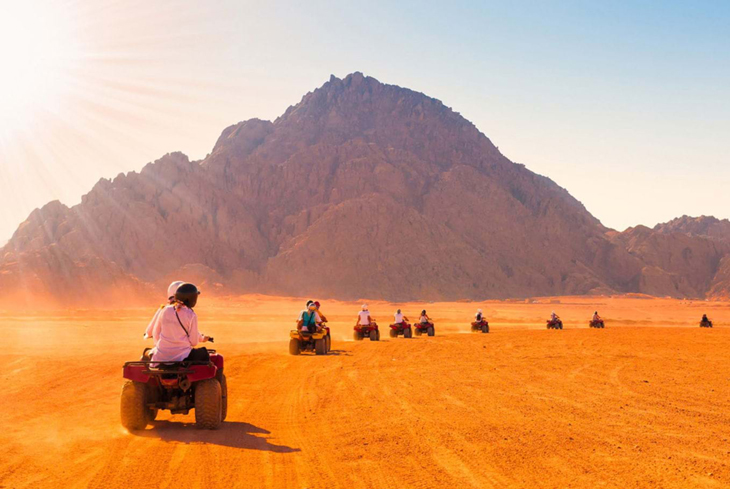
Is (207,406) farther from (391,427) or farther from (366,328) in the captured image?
(366,328)

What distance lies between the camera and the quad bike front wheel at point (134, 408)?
28.5 ft

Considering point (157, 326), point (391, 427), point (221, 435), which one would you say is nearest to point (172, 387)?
point (157, 326)

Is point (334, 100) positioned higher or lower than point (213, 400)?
higher

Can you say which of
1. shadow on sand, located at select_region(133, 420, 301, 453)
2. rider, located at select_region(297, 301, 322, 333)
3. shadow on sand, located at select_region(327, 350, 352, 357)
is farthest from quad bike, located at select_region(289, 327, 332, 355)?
shadow on sand, located at select_region(133, 420, 301, 453)

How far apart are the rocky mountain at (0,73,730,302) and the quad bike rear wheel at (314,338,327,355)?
60.5 metres

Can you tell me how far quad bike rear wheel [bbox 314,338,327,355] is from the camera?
2231 cm

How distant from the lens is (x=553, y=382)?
14.3m

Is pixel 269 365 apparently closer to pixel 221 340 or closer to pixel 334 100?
pixel 221 340

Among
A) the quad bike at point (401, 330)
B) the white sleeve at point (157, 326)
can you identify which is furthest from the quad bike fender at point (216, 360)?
the quad bike at point (401, 330)

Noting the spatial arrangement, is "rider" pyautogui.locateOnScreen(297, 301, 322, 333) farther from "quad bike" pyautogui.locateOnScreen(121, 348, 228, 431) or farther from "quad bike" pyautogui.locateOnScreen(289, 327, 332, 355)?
"quad bike" pyautogui.locateOnScreen(121, 348, 228, 431)

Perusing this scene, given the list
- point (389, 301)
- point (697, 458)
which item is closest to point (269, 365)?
point (697, 458)

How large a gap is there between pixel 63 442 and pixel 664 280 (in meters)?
119

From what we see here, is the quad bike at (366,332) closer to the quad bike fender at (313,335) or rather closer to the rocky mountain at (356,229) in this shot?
the quad bike fender at (313,335)

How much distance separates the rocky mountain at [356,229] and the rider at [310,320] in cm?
5984
